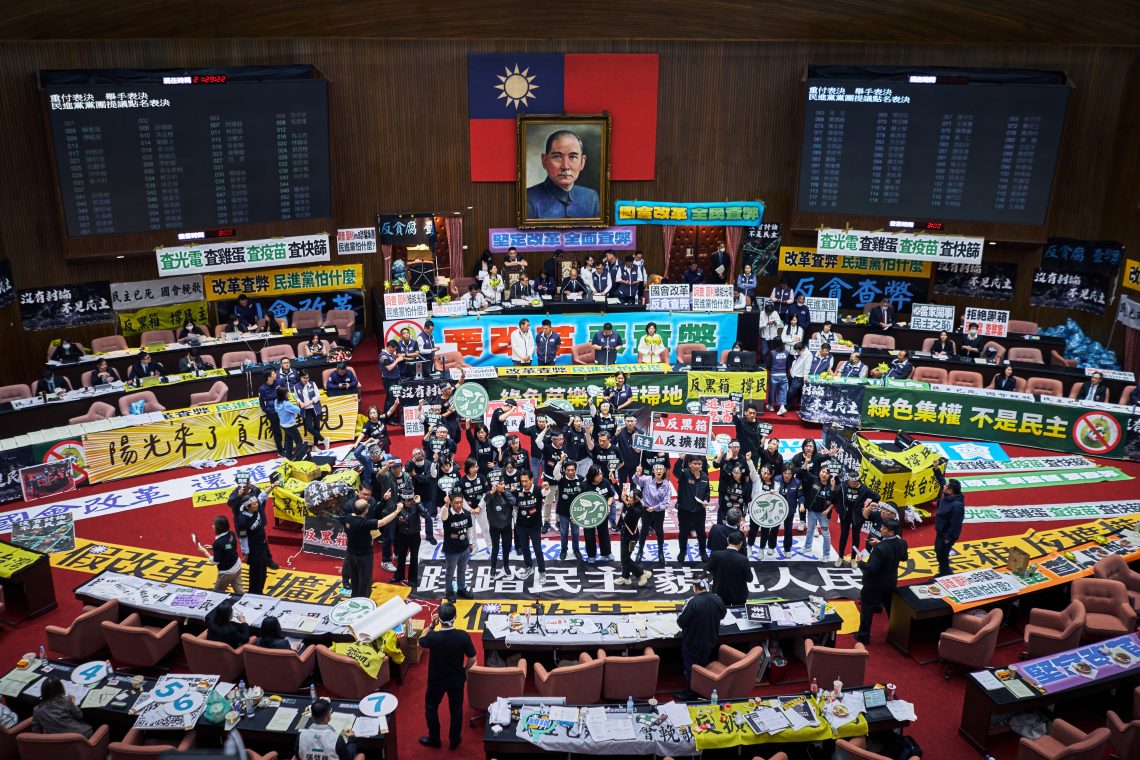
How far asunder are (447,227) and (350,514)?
13.2 metres

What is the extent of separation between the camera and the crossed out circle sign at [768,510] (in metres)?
14.1

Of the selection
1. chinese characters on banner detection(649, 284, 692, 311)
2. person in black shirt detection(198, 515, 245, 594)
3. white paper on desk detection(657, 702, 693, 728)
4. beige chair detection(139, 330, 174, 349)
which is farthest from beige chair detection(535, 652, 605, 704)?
beige chair detection(139, 330, 174, 349)

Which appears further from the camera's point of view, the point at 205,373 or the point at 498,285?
the point at 498,285

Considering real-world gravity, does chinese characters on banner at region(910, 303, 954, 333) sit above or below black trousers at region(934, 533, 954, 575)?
above

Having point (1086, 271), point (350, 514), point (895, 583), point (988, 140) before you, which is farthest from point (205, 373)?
point (1086, 271)

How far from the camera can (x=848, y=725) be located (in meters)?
10.4

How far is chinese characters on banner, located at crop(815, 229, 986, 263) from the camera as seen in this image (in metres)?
22.7

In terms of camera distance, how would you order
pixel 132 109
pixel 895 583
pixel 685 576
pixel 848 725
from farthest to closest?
pixel 132 109
pixel 685 576
pixel 895 583
pixel 848 725

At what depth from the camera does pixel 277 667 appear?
11.2m

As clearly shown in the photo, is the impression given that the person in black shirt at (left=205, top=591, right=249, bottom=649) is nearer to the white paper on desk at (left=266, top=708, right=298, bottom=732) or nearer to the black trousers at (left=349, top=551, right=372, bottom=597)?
the white paper on desk at (left=266, top=708, right=298, bottom=732)

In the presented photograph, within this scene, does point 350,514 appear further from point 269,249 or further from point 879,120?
point 879,120

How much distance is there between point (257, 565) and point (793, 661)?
754cm

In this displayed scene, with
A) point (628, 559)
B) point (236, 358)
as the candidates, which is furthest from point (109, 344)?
point (628, 559)

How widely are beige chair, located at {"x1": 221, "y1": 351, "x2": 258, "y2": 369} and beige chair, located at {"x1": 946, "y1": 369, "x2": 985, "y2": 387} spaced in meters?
15.6
